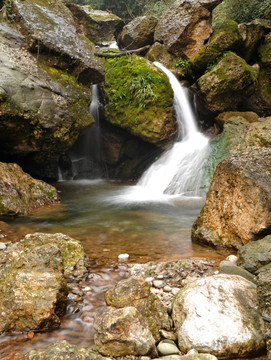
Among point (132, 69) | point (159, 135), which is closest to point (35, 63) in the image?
point (132, 69)

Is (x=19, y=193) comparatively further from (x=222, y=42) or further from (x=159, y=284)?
(x=222, y=42)

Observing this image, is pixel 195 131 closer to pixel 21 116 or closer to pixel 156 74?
pixel 156 74

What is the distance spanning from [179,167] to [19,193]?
6.40 meters

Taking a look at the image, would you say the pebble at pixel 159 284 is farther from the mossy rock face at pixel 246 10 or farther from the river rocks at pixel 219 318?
the mossy rock face at pixel 246 10

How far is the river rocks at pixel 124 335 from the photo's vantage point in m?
2.09

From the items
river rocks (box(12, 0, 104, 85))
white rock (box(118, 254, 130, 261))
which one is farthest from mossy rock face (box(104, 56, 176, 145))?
white rock (box(118, 254, 130, 261))

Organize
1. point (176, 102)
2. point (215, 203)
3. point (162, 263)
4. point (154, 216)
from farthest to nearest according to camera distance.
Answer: point (176, 102)
point (154, 216)
point (215, 203)
point (162, 263)

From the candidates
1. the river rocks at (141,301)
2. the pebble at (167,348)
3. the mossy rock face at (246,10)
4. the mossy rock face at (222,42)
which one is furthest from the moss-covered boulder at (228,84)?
the pebble at (167,348)

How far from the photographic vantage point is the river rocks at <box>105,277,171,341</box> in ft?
8.00

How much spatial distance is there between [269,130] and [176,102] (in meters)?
4.59

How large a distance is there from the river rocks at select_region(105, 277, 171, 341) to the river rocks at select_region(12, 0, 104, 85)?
8.32 m

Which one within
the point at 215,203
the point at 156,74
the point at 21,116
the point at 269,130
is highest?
the point at 156,74

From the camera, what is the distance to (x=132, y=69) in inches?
467

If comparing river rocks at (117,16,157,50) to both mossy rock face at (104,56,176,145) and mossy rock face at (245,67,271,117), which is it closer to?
mossy rock face at (104,56,176,145)
